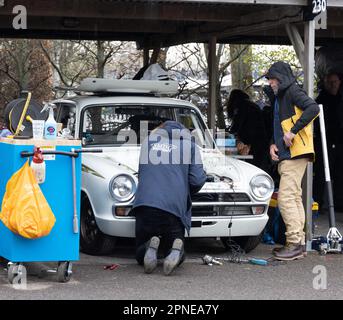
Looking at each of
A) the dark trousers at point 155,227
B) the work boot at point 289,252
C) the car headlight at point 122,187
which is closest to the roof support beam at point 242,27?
the work boot at point 289,252

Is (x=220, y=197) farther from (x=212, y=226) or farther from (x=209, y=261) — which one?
(x=209, y=261)

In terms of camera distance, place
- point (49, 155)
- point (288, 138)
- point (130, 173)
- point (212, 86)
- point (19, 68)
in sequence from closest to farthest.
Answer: point (49, 155), point (130, 173), point (288, 138), point (212, 86), point (19, 68)

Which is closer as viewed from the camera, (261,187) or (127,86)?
(261,187)

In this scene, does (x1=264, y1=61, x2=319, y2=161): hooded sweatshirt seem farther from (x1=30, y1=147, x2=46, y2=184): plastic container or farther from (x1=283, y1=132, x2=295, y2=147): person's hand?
(x1=30, y1=147, x2=46, y2=184): plastic container

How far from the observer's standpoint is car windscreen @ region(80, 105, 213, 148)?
28.9ft

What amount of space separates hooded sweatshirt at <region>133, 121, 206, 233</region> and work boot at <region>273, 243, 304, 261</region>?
1.16 meters

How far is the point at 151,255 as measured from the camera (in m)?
7.20

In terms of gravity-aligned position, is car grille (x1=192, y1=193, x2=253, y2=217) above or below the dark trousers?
above

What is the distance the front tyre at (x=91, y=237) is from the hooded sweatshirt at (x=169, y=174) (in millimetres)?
735

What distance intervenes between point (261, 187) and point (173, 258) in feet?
4.69

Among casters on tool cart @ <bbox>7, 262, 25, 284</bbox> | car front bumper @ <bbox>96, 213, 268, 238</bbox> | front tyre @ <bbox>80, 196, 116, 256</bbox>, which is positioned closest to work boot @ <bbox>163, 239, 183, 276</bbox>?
car front bumper @ <bbox>96, 213, 268, 238</bbox>

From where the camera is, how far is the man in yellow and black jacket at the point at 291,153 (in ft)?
26.6

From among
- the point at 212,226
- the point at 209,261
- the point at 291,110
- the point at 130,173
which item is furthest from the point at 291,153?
the point at 130,173
